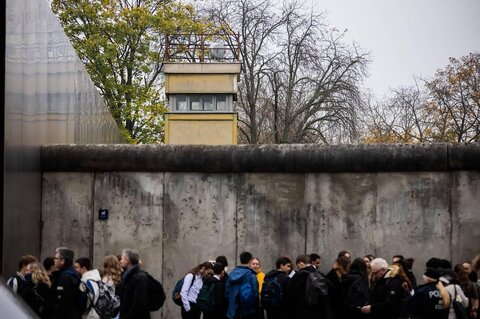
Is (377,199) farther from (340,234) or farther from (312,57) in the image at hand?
(312,57)

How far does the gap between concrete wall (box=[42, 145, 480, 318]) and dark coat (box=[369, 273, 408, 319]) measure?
140 inches

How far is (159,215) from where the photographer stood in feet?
56.6

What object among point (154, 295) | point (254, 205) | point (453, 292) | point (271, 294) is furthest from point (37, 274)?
point (254, 205)

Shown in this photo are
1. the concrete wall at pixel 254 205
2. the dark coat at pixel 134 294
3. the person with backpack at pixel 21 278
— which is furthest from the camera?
the concrete wall at pixel 254 205

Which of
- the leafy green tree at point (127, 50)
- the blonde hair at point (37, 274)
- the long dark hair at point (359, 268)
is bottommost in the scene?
the long dark hair at point (359, 268)

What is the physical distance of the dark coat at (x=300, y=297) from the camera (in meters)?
14.4

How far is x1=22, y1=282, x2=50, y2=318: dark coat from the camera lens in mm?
11938

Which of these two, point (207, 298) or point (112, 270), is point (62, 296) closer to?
point (112, 270)

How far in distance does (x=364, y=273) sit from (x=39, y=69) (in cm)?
648

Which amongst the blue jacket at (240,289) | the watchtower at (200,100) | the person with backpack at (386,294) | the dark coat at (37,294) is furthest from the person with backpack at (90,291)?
the watchtower at (200,100)

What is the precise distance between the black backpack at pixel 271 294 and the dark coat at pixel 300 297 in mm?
159

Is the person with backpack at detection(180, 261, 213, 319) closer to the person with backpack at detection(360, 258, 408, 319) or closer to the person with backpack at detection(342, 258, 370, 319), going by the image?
the person with backpack at detection(342, 258, 370, 319)

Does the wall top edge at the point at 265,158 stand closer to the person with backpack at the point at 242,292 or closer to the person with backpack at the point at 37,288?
the person with backpack at the point at 242,292

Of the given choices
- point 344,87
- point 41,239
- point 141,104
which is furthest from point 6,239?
point 344,87
